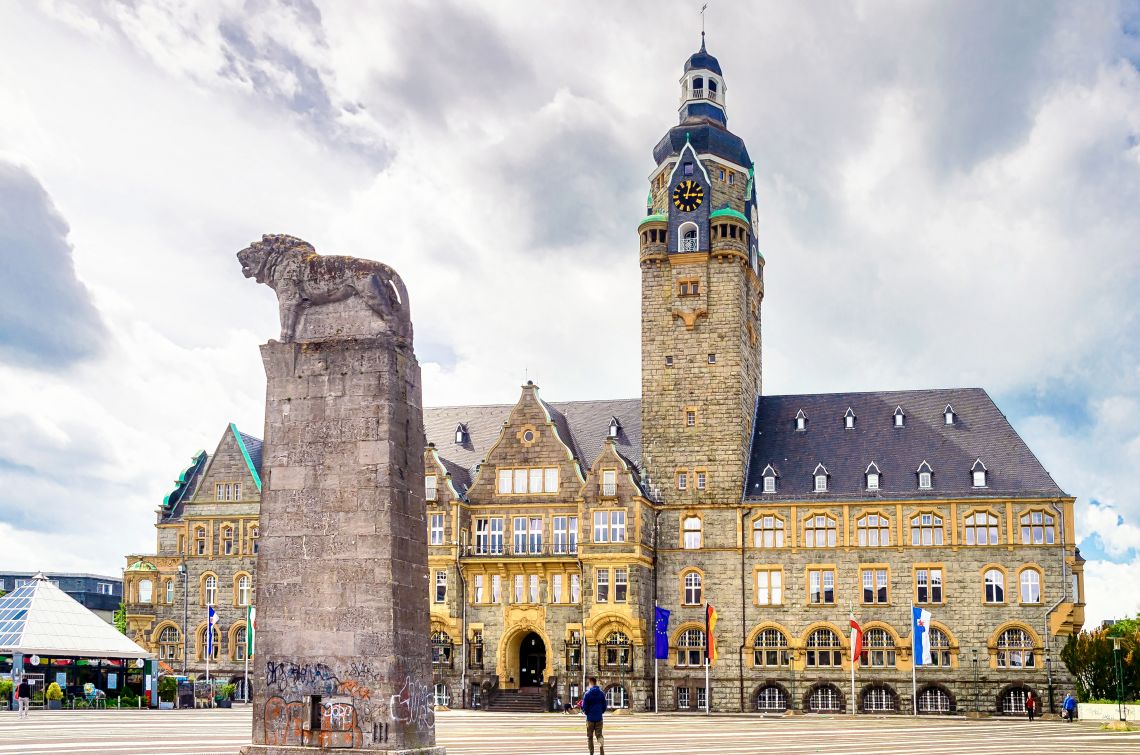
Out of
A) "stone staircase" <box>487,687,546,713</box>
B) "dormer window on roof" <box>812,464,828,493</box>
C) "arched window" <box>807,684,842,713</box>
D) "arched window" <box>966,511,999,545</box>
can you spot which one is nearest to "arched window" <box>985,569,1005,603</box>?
"arched window" <box>966,511,999,545</box>

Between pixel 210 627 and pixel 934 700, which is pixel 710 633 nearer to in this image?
pixel 934 700

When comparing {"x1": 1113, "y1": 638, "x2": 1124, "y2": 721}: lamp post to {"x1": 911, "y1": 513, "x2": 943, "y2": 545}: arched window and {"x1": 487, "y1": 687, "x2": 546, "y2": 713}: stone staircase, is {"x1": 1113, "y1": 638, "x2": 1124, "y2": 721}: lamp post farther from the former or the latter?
{"x1": 487, "y1": 687, "x2": 546, "y2": 713}: stone staircase

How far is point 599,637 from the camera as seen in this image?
222 ft

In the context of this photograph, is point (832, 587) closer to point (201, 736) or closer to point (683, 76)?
point (683, 76)

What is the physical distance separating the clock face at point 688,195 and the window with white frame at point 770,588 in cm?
2030

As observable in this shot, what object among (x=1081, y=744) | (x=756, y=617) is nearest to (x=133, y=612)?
(x=756, y=617)

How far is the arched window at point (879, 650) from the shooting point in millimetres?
66625

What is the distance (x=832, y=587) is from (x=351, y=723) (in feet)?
156

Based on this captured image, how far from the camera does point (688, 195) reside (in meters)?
73.2

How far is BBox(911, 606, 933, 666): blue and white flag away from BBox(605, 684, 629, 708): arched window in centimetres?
1465

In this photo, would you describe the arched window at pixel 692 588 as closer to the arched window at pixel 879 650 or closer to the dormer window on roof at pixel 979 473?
the arched window at pixel 879 650

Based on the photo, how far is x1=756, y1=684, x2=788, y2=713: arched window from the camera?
67.8 metres

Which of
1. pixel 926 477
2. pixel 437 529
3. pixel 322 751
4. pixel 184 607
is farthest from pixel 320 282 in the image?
pixel 184 607

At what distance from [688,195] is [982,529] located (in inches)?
933
